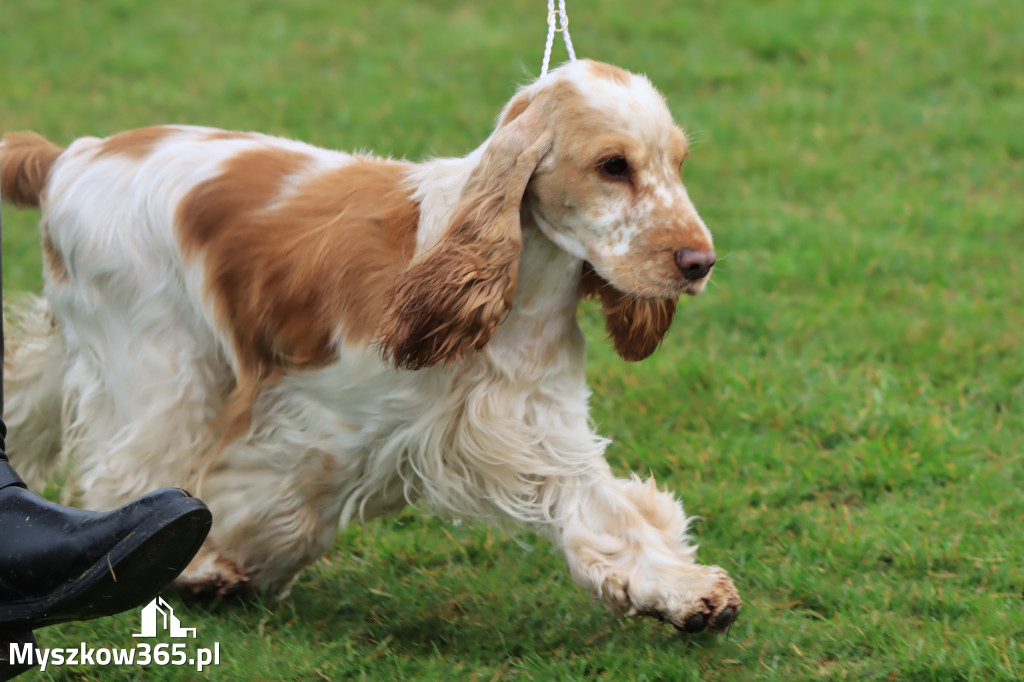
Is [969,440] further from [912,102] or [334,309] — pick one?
[912,102]

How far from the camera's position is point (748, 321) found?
605cm

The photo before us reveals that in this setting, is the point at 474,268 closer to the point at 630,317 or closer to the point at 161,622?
the point at 630,317

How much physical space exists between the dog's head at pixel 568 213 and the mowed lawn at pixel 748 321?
91 cm

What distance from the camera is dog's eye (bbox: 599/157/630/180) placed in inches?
134

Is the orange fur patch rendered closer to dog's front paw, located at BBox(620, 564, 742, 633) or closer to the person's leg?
the person's leg

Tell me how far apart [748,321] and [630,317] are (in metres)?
2.29

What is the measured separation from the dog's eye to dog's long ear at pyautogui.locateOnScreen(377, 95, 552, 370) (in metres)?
0.16

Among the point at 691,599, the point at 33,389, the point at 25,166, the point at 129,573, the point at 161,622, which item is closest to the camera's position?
the point at 129,573

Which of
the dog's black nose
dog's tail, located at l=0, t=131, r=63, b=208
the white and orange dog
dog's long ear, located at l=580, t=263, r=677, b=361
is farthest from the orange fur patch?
the dog's black nose

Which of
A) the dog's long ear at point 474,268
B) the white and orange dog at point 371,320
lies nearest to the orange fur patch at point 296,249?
the white and orange dog at point 371,320

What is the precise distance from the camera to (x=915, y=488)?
4676 mm

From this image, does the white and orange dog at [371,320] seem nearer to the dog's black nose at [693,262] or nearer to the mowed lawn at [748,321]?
the dog's black nose at [693,262]

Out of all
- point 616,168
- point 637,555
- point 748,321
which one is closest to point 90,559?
point 637,555

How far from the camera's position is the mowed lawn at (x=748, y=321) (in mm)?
3762
